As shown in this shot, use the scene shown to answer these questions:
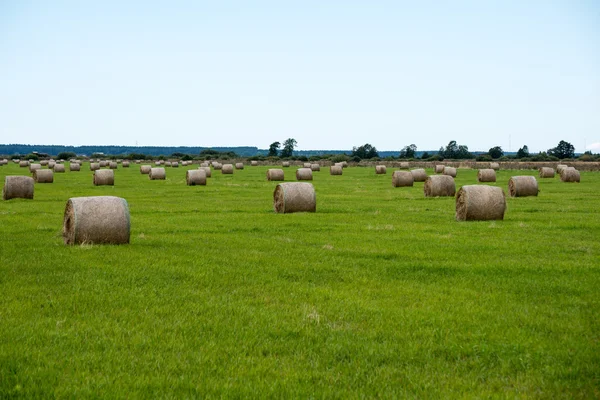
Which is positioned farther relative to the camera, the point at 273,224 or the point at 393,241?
the point at 273,224

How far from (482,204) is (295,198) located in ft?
23.1

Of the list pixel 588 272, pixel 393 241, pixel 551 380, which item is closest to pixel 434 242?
pixel 393 241

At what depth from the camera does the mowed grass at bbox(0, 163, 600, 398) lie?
7.79 metres

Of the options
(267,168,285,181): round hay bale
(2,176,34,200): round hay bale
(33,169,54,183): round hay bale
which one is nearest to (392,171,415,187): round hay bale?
(267,168,285,181): round hay bale

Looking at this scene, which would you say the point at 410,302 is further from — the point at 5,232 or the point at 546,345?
the point at 5,232

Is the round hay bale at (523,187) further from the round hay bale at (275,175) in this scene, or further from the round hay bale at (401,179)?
the round hay bale at (275,175)

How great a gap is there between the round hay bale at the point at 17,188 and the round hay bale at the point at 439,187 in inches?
779

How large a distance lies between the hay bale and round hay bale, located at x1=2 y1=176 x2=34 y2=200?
20.7 m

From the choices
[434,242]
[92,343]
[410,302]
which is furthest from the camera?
[434,242]

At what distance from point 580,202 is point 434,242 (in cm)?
1630

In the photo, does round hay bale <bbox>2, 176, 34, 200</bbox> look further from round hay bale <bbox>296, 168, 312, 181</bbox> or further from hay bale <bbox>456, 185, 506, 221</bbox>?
round hay bale <bbox>296, 168, 312, 181</bbox>

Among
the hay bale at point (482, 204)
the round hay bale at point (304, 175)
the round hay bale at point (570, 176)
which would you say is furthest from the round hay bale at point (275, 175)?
the hay bale at point (482, 204)

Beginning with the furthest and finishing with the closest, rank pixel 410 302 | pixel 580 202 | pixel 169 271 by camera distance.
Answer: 1. pixel 580 202
2. pixel 169 271
3. pixel 410 302

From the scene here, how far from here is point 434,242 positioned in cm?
1823
